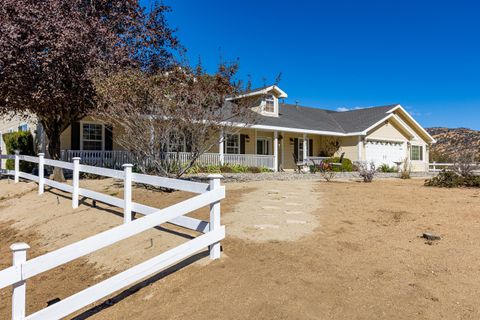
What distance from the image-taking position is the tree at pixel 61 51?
10.5 meters

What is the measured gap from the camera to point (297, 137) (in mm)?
24938

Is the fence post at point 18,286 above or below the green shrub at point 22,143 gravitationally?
below

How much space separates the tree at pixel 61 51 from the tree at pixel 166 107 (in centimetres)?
137

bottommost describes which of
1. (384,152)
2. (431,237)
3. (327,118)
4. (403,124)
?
(431,237)

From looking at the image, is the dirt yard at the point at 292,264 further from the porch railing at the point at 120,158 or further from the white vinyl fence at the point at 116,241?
the porch railing at the point at 120,158

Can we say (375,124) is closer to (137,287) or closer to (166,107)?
(166,107)

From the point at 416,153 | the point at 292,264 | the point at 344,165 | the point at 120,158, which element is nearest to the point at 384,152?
the point at 416,153

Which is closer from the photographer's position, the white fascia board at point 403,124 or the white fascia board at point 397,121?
the white fascia board at point 397,121

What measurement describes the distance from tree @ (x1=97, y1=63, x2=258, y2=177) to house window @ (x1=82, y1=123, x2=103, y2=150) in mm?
6362

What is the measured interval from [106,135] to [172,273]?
46.9 feet

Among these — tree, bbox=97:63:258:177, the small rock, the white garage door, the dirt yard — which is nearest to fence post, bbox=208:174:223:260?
the dirt yard

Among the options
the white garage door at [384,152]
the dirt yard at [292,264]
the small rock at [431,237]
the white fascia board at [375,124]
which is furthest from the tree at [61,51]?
the white garage door at [384,152]

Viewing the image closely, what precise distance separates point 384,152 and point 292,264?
2477 centimetres

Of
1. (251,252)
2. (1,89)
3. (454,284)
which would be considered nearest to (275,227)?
(251,252)
